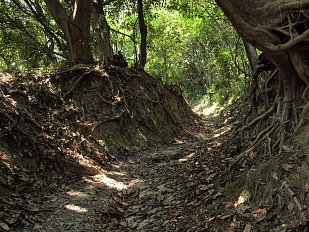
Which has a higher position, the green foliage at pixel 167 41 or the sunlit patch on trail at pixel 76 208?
the green foliage at pixel 167 41

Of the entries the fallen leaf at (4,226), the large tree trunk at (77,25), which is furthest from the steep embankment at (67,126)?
the large tree trunk at (77,25)

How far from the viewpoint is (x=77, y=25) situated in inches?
440

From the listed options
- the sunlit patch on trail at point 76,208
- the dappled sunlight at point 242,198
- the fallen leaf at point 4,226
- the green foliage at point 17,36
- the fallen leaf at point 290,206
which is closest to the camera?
the fallen leaf at point 290,206

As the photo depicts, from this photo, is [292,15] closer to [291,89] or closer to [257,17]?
[257,17]

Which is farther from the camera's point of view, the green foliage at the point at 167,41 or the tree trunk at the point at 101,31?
the green foliage at the point at 167,41

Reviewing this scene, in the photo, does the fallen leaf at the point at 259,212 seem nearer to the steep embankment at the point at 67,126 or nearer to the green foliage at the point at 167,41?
the steep embankment at the point at 67,126

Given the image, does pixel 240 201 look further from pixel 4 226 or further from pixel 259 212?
pixel 4 226

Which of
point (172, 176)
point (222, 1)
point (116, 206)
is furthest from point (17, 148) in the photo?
point (222, 1)

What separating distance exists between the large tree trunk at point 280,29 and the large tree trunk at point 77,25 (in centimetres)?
714

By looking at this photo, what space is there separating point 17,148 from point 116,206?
2142mm

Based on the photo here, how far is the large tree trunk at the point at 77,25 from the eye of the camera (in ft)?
36.2

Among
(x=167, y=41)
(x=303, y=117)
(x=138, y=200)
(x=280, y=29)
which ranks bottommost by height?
(x=138, y=200)

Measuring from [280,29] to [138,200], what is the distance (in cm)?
367

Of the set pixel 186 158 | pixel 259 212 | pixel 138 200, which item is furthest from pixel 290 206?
pixel 186 158
